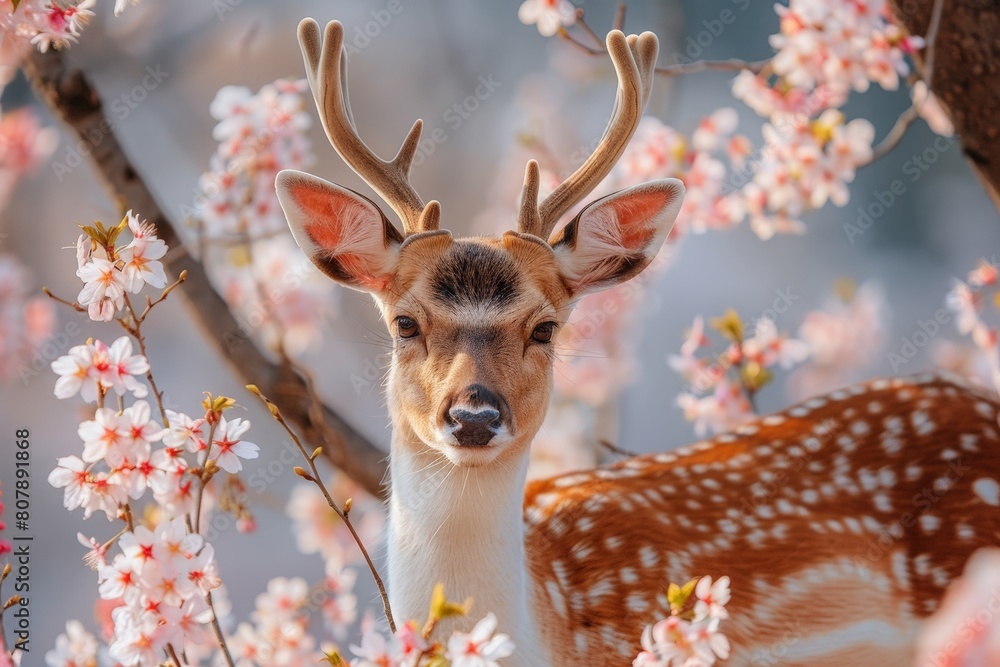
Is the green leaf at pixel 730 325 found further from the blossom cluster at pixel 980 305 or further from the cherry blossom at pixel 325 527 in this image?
the cherry blossom at pixel 325 527

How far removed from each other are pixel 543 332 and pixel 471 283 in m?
0.21

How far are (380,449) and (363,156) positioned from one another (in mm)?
1263

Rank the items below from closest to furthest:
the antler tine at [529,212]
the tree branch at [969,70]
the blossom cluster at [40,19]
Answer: the blossom cluster at [40,19]
the antler tine at [529,212]
the tree branch at [969,70]

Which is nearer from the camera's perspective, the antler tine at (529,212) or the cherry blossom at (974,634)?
the cherry blossom at (974,634)

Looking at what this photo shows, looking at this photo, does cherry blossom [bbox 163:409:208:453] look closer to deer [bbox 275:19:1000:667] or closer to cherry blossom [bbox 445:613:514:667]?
deer [bbox 275:19:1000:667]

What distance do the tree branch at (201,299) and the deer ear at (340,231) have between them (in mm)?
890

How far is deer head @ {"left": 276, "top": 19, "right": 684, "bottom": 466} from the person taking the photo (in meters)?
2.83

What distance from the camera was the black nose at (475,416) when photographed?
A: 261cm

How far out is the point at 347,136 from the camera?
307 cm

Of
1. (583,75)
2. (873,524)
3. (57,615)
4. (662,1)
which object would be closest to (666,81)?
(662,1)

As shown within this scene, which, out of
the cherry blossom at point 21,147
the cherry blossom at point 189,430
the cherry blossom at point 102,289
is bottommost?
the cherry blossom at point 189,430

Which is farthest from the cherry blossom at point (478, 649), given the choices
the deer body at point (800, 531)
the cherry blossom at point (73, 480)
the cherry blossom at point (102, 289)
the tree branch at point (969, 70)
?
the tree branch at point (969, 70)

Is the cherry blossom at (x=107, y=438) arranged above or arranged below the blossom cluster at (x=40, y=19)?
below

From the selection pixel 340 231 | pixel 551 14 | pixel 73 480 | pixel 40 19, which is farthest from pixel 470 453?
pixel 551 14
